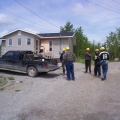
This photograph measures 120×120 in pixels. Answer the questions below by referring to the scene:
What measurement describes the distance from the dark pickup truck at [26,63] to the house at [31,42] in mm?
9099

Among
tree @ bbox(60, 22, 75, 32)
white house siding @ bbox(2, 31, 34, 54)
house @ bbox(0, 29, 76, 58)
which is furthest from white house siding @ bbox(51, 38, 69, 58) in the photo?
tree @ bbox(60, 22, 75, 32)

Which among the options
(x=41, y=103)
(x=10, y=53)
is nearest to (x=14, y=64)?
(x=10, y=53)

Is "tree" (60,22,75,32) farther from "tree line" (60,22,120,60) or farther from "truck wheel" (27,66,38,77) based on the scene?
"truck wheel" (27,66,38,77)

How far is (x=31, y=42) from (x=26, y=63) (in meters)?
10.3

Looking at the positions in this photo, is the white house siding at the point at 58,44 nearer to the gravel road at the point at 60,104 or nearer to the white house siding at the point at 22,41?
the white house siding at the point at 22,41

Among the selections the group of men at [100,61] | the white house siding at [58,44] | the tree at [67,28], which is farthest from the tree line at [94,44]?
the group of men at [100,61]

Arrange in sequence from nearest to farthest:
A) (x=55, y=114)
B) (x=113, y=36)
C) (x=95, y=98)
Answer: (x=55, y=114), (x=95, y=98), (x=113, y=36)

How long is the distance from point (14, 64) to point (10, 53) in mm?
952

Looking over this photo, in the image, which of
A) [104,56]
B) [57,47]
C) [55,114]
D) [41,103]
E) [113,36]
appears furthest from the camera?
[113,36]

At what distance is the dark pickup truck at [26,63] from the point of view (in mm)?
8368

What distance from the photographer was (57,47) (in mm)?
20422

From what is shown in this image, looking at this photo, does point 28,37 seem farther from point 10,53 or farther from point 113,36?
point 113,36

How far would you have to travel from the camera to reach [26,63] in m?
8.84

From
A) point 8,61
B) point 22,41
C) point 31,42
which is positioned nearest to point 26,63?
point 8,61
